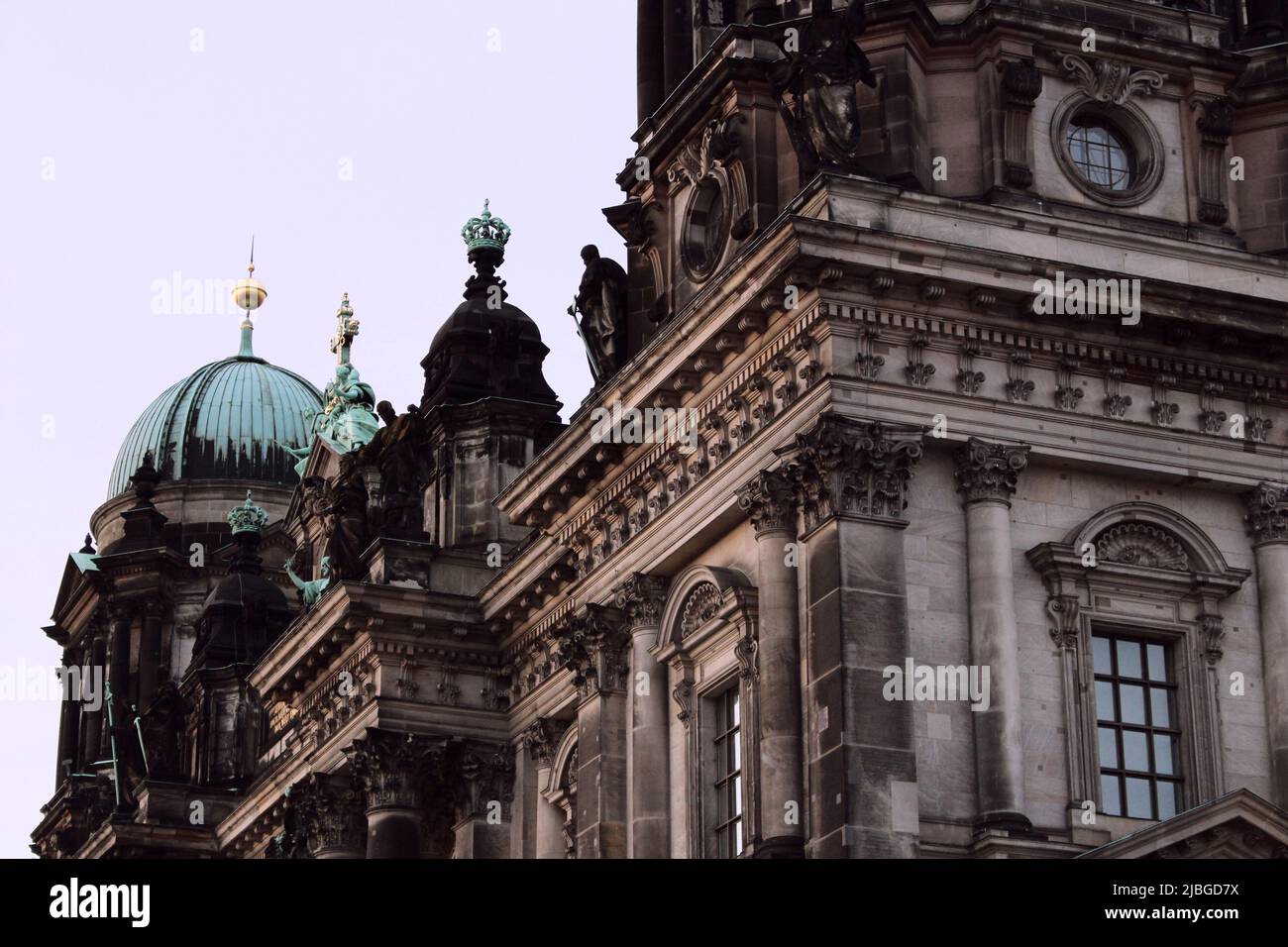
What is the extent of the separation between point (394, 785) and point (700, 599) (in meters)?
11.7

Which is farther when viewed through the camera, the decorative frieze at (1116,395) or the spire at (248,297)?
the spire at (248,297)

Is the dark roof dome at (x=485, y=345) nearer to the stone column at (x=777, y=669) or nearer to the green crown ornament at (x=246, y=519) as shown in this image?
the green crown ornament at (x=246, y=519)

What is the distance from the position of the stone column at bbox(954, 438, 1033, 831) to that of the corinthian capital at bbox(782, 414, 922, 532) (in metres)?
0.97

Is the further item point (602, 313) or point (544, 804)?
point (544, 804)

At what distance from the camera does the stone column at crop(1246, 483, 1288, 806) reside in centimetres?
3775

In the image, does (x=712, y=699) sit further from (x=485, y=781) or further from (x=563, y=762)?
(x=485, y=781)

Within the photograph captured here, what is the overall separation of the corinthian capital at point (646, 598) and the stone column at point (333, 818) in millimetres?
11919

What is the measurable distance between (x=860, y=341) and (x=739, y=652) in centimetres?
464

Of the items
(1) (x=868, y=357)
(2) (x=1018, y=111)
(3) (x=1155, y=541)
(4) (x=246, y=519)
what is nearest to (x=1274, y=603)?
(3) (x=1155, y=541)

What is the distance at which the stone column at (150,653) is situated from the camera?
76.6 m

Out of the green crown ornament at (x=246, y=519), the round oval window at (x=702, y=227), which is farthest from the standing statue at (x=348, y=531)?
the green crown ornament at (x=246, y=519)

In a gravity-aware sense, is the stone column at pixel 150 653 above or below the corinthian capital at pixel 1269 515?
above

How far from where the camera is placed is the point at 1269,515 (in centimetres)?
3872

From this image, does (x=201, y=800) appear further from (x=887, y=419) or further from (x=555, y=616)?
(x=887, y=419)
